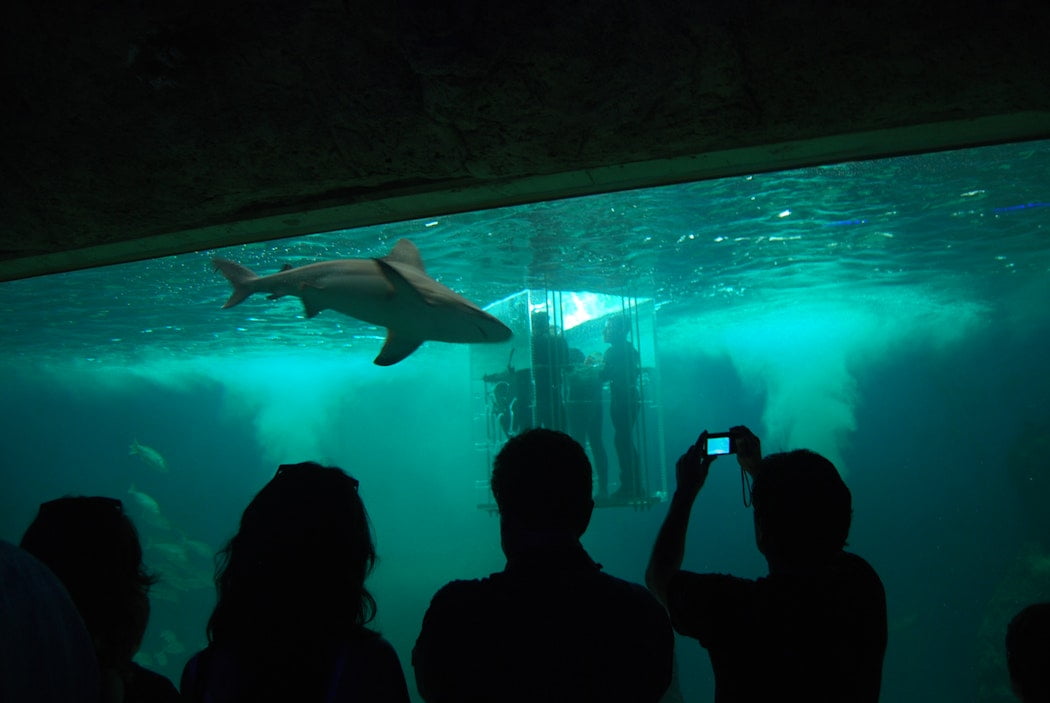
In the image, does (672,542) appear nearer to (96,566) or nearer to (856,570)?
(856,570)

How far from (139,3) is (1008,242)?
79.9ft

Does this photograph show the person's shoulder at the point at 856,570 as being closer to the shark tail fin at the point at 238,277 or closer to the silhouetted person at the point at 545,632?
the silhouetted person at the point at 545,632

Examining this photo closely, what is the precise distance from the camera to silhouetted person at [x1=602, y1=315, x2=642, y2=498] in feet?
37.4

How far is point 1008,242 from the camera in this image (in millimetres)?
19219

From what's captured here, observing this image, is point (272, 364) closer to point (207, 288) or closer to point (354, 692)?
point (207, 288)

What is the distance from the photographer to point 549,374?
11.4 metres

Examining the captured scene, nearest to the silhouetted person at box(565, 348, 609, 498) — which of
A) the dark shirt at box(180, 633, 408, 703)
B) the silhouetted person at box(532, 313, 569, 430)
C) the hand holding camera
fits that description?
the silhouetted person at box(532, 313, 569, 430)

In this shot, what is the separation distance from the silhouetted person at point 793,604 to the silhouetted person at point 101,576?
2142 millimetres

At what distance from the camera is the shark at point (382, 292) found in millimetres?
4957

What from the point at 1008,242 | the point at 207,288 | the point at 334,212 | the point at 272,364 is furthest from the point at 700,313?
the point at 272,364

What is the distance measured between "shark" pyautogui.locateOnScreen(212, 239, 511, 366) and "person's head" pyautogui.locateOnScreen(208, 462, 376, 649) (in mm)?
2809

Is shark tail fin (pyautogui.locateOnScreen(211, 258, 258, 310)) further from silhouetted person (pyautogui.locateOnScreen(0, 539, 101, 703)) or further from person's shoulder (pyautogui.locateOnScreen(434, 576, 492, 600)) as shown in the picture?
silhouetted person (pyautogui.locateOnScreen(0, 539, 101, 703))

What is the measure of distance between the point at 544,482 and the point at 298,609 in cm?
98

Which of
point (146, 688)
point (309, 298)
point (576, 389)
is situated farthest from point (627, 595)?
point (576, 389)
